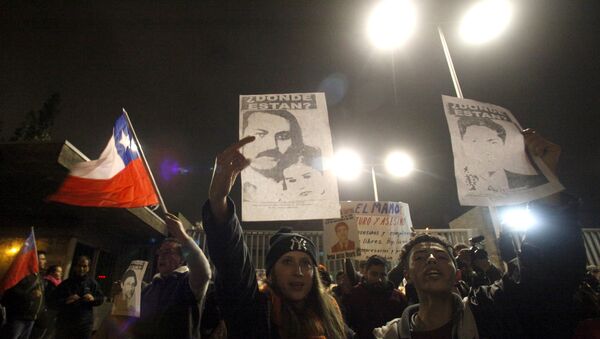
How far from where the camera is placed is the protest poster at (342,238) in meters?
5.96

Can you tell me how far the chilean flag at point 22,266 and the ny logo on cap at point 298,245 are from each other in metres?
5.54

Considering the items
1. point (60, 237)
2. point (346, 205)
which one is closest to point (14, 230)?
point (60, 237)

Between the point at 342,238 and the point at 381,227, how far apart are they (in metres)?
1.14

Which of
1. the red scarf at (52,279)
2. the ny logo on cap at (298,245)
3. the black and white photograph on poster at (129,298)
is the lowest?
the black and white photograph on poster at (129,298)

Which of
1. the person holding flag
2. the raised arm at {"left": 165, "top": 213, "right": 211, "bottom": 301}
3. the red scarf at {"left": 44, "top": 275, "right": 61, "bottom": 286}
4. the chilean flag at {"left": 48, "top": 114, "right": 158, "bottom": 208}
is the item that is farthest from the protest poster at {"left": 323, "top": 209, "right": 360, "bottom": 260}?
the red scarf at {"left": 44, "top": 275, "right": 61, "bottom": 286}

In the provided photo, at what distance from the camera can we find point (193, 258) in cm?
294

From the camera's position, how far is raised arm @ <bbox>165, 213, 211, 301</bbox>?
2852 mm

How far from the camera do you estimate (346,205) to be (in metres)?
6.52

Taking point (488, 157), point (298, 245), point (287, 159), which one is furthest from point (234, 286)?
point (488, 157)

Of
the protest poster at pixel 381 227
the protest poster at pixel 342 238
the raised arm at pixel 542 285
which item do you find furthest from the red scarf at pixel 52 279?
the raised arm at pixel 542 285

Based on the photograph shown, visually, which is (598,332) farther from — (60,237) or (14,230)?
(14,230)

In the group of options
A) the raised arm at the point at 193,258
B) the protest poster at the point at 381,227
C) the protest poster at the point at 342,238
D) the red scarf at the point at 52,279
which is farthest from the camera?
the red scarf at the point at 52,279

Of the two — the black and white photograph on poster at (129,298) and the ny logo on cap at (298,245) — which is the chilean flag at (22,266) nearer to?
the black and white photograph on poster at (129,298)

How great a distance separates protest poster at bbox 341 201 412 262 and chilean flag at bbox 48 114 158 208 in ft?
13.4
